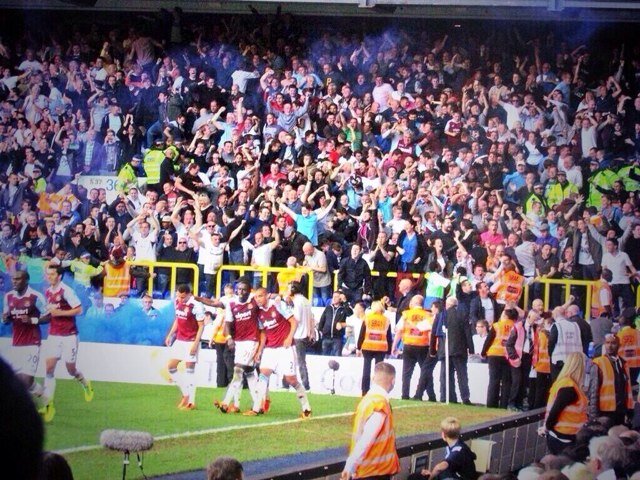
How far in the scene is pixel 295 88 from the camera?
12.0m

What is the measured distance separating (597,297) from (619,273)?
361 millimetres

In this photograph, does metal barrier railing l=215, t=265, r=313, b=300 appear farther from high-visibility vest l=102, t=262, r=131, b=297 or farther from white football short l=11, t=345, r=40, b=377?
white football short l=11, t=345, r=40, b=377

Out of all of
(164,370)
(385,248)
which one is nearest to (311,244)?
(385,248)

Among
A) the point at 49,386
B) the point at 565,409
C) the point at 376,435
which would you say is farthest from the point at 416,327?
the point at 49,386

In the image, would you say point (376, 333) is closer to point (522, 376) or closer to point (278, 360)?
point (278, 360)

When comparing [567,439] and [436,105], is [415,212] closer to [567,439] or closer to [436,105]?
[436,105]

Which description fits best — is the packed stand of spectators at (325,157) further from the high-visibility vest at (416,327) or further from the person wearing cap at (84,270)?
the high-visibility vest at (416,327)

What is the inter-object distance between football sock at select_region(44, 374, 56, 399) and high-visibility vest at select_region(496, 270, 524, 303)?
15.5 ft

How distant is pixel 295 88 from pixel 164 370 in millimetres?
3747

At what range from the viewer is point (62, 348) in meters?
10.7

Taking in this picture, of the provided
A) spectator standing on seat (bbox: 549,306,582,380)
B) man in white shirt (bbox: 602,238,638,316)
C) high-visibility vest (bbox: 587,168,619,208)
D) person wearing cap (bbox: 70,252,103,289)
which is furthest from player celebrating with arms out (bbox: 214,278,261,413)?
high-visibility vest (bbox: 587,168,619,208)

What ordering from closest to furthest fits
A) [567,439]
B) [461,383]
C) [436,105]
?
[567,439], [461,383], [436,105]

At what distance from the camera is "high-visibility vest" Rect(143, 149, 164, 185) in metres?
11.8

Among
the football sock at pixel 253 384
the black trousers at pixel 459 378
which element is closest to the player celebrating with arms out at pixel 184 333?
the football sock at pixel 253 384
